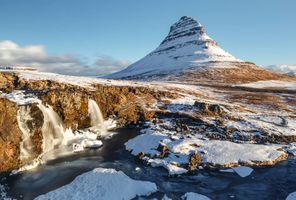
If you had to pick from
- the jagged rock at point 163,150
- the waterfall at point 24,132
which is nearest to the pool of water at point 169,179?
the waterfall at point 24,132

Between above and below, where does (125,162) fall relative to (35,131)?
below

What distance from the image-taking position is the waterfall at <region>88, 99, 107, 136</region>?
39844 millimetres

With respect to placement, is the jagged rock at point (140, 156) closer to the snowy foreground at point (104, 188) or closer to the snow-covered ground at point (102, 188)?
the snow-covered ground at point (102, 188)

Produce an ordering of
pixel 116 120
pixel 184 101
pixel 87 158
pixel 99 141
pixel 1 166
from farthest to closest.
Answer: pixel 184 101 → pixel 116 120 → pixel 99 141 → pixel 87 158 → pixel 1 166

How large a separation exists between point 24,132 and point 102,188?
436 inches

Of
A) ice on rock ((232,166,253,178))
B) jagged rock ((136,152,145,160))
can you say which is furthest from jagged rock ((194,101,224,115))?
ice on rock ((232,166,253,178))

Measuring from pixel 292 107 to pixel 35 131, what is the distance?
167ft

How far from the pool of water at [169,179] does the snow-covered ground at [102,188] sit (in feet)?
2.84

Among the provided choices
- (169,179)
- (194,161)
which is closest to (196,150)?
(194,161)

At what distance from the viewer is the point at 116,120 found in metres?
43.2

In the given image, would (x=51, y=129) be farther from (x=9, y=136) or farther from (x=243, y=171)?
(x=243, y=171)

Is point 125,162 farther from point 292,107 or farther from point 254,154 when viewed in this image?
point 292,107

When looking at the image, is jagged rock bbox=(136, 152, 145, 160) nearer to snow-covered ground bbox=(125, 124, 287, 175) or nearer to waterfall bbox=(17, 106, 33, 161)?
snow-covered ground bbox=(125, 124, 287, 175)

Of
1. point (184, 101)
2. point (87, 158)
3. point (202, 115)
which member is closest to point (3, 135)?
point (87, 158)
